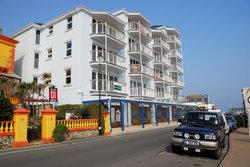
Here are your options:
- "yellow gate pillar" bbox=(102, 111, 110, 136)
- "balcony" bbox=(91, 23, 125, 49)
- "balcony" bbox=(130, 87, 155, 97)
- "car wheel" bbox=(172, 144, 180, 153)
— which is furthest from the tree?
"balcony" bbox=(130, 87, 155, 97)

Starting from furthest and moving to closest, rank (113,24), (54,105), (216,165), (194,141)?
(113,24) → (54,105) → (194,141) → (216,165)

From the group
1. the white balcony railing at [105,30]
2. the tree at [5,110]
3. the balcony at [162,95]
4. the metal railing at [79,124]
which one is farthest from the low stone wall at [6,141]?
the balcony at [162,95]

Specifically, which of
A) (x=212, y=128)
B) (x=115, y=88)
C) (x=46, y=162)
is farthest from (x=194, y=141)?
(x=115, y=88)

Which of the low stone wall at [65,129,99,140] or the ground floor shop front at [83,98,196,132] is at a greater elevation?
the ground floor shop front at [83,98,196,132]

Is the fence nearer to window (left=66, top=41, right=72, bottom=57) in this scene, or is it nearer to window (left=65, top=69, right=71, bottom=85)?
window (left=65, top=69, right=71, bottom=85)

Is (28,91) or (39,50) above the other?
(39,50)

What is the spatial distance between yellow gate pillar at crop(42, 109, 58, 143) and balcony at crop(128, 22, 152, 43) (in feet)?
69.8

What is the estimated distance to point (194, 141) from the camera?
8.95m

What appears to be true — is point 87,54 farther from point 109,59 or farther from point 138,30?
point 138,30

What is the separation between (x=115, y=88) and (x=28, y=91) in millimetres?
9517

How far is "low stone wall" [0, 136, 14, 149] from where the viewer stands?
12.2 m

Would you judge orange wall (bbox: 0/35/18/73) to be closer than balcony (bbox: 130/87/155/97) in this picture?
Yes

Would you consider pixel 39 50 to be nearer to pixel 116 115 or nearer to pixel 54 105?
pixel 54 105

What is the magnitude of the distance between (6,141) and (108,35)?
17.7m
